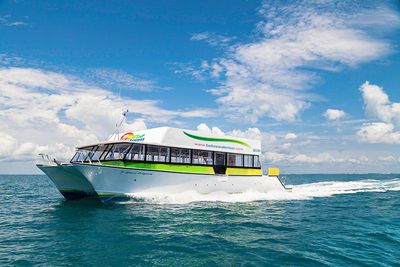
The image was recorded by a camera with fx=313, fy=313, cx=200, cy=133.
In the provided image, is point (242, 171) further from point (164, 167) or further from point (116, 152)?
point (116, 152)

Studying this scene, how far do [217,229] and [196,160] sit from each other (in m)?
9.83

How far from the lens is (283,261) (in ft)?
30.1

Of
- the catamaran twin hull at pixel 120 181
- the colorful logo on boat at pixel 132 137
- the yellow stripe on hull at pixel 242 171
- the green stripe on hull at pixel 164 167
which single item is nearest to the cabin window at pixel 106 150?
the green stripe on hull at pixel 164 167

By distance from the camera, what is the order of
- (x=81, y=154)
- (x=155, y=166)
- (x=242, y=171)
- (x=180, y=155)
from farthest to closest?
(x=242, y=171) < (x=81, y=154) < (x=180, y=155) < (x=155, y=166)

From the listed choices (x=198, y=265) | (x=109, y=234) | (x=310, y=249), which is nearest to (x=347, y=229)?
(x=310, y=249)

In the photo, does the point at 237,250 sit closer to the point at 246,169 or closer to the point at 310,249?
the point at 310,249

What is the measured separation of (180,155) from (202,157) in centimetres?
221

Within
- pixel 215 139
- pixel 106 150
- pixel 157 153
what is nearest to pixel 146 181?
pixel 157 153

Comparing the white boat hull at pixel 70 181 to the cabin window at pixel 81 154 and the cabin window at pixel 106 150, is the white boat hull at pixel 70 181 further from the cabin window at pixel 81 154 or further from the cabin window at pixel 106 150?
the cabin window at pixel 81 154

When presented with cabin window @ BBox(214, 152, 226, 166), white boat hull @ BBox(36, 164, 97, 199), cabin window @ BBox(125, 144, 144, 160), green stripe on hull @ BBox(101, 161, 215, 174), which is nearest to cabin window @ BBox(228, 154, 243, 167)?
cabin window @ BBox(214, 152, 226, 166)

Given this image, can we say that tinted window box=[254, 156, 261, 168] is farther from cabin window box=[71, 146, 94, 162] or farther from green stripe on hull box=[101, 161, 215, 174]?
cabin window box=[71, 146, 94, 162]

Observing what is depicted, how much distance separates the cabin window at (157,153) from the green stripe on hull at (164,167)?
2.03 feet

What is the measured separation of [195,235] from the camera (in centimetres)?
1220

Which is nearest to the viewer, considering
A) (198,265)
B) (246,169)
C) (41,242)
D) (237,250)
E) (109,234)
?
(198,265)
